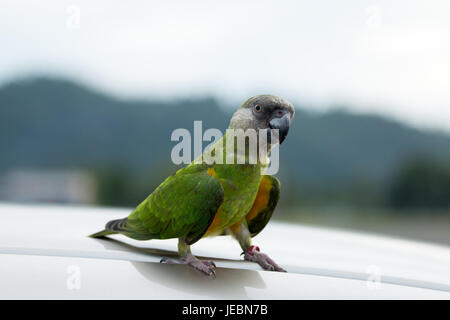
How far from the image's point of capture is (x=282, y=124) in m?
2.34

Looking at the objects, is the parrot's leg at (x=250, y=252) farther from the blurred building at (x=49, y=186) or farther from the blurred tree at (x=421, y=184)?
the blurred tree at (x=421, y=184)

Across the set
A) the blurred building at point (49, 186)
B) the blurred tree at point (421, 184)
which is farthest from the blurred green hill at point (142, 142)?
the blurred building at point (49, 186)

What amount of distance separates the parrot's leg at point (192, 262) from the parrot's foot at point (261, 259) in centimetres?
22

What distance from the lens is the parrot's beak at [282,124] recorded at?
7.63 feet

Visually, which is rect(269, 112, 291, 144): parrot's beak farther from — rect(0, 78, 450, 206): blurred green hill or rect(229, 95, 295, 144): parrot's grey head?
rect(0, 78, 450, 206): blurred green hill

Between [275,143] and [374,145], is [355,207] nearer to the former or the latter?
[374,145]

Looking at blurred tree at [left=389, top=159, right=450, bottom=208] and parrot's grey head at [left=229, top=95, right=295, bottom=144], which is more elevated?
parrot's grey head at [left=229, top=95, right=295, bottom=144]

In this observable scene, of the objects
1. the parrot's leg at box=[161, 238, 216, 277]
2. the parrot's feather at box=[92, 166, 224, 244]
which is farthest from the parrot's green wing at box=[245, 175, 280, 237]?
the parrot's leg at box=[161, 238, 216, 277]

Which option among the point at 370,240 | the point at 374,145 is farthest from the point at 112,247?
the point at 374,145

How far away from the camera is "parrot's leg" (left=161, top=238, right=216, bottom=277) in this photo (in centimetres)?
180
